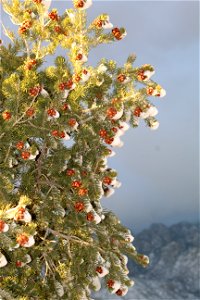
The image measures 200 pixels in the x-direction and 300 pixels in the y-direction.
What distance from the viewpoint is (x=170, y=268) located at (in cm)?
12988

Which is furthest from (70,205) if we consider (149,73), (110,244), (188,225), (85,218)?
(188,225)

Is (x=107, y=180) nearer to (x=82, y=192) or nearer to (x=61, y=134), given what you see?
(x=82, y=192)

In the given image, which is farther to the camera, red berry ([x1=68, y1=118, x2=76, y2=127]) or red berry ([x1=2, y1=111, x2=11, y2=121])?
red berry ([x1=68, y1=118, x2=76, y2=127])

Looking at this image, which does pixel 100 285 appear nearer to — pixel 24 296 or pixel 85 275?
pixel 85 275

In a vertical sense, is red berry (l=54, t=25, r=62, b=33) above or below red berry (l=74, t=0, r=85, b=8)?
below

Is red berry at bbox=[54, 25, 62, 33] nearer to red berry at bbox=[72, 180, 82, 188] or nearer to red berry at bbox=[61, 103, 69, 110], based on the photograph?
red berry at bbox=[61, 103, 69, 110]

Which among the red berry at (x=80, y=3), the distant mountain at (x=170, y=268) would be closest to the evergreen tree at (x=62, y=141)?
the red berry at (x=80, y=3)

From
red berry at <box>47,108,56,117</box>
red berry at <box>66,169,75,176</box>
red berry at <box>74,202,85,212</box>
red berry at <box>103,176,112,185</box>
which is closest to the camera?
red berry at <box>47,108,56,117</box>

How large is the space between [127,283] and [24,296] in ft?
6.49

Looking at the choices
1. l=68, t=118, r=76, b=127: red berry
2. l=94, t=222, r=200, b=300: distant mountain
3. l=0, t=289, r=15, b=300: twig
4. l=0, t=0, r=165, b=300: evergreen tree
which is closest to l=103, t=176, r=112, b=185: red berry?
l=0, t=0, r=165, b=300: evergreen tree

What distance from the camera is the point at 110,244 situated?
10273 mm

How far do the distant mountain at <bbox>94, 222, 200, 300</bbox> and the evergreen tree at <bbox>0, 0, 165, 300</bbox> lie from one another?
4006 cm

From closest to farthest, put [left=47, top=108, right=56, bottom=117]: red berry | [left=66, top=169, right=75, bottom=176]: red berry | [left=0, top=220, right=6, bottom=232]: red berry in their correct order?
1. [left=0, top=220, right=6, bottom=232]: red berry
2. [left=47, top=108, right=56, bottom=117]: red berry
3. [left=66, top=169, right=75, bottom=176]: red berry

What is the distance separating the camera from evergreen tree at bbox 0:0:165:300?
9.13 metres
